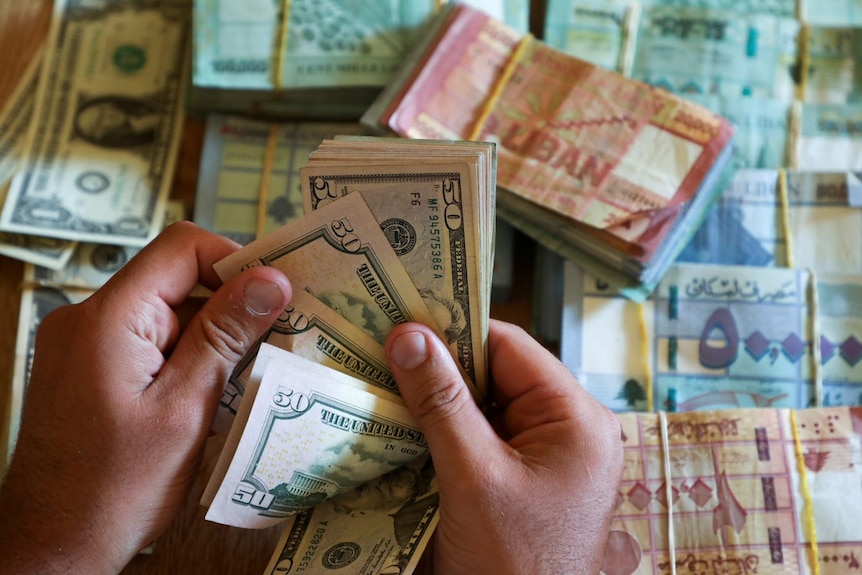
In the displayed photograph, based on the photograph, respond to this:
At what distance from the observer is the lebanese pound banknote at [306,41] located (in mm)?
839

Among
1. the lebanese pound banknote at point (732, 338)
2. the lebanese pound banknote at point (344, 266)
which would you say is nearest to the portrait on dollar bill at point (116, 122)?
the lebanese pound banknote at point (344, 266)

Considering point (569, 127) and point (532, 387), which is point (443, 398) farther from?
point (569, 127)

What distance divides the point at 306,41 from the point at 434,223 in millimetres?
392

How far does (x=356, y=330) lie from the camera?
0.59 meters

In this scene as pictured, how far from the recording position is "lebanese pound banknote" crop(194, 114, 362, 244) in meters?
0.84

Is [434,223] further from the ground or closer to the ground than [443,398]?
further from the ground

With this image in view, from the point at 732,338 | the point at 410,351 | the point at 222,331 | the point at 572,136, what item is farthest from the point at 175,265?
the point at 732,338

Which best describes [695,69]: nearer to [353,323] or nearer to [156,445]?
[353,323]

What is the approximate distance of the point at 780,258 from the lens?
0.82m

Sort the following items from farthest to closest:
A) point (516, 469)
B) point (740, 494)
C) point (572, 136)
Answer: point (572, 136) → point (740, 494) → point (516, 469)

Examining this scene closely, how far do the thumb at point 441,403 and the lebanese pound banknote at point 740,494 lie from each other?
224 mm

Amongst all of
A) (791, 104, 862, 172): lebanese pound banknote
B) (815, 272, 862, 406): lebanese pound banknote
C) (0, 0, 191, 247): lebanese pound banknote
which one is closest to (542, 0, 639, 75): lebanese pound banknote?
(791, 104, 862, 172): lebanese pound banknote

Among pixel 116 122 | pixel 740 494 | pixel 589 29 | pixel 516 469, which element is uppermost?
pixel 589 29

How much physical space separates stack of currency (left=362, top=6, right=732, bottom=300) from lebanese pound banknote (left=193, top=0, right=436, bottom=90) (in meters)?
0.04
